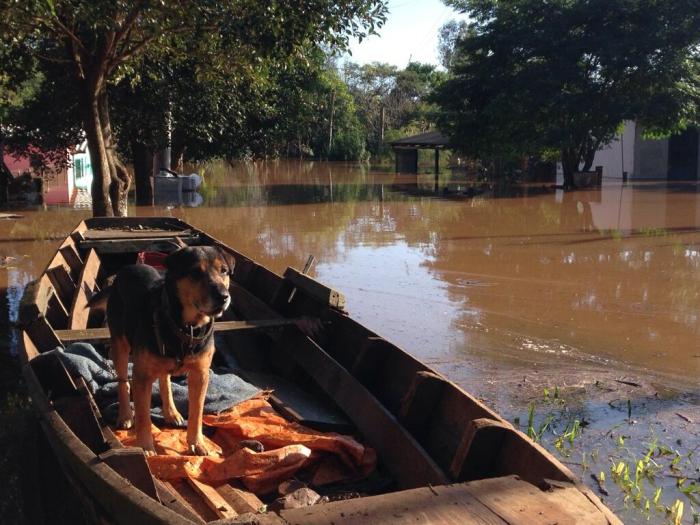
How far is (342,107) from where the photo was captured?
199 ft

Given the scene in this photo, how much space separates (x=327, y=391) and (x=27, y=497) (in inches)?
78.2

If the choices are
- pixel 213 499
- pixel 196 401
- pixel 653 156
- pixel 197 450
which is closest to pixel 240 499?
pixel 213 499

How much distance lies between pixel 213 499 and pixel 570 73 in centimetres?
2630

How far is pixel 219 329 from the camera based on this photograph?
5.30 meters

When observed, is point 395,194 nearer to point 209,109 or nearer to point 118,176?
point 209,109

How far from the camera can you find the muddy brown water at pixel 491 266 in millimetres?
7812

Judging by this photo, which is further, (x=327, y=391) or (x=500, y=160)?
(x=500, y=160)

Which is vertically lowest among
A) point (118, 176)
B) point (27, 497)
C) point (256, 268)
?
point (27, 497)

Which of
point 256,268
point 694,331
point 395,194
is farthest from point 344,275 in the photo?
point 395,194

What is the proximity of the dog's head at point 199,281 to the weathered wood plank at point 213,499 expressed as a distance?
80 centimetres

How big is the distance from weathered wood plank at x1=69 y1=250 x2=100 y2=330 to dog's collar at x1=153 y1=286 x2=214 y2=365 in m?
2.63

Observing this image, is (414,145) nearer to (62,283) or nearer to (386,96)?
(62,283)

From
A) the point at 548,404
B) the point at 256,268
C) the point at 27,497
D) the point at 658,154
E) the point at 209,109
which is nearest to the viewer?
the point at 27,497

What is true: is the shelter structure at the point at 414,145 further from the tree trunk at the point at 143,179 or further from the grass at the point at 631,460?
the grass at the point at 631,460
